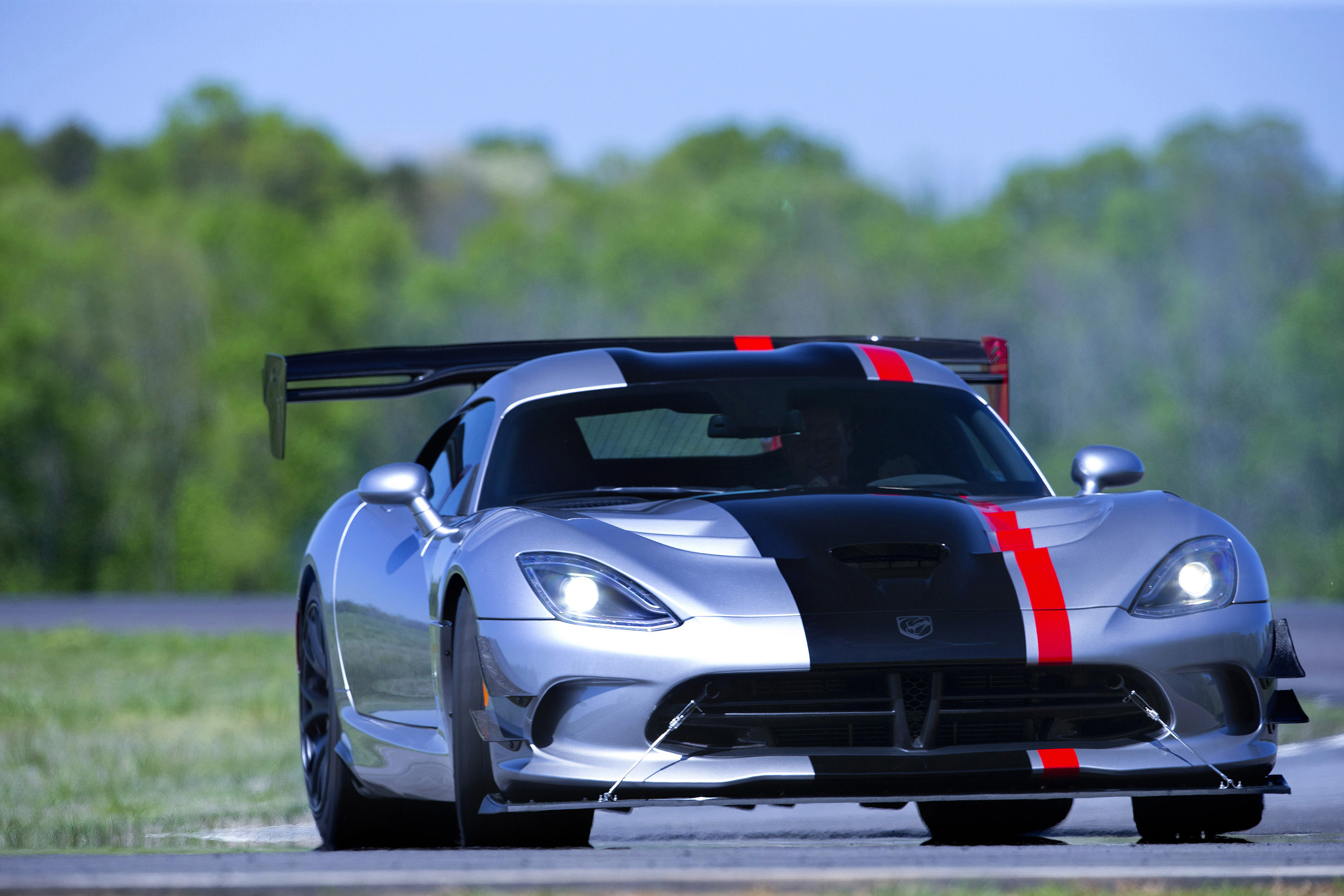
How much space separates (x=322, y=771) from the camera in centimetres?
708

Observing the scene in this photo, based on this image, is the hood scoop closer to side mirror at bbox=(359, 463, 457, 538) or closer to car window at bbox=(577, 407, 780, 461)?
car window at bbox=(577, 407, 780, 461)

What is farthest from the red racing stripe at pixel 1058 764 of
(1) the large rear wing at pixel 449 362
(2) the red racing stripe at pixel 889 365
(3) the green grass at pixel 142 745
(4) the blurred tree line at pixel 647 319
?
(4) the blurred tree line at pixel 647 319

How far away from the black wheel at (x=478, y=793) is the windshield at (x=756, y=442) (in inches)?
35.2

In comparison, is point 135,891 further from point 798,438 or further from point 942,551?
point 798,438

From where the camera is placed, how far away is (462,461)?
22.0 ft

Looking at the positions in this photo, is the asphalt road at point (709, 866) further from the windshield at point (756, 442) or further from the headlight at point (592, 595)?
the windshield at point (756, 442)

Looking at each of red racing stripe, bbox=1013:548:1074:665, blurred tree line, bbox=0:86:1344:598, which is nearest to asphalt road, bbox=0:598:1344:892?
red racing stripe, bbox=1013:548:1074:665

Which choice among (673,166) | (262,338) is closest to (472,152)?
(673,166)

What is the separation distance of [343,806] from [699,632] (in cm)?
246

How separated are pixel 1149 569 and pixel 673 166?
9694 centimetres

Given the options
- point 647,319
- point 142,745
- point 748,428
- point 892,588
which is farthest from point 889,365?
point 647,319

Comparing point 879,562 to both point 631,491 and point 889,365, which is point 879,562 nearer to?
point 631,491

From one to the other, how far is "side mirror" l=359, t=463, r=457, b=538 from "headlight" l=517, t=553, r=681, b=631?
111cm

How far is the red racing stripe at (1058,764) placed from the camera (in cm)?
478
